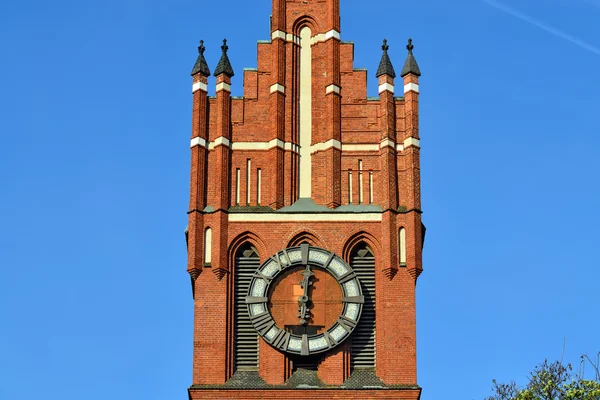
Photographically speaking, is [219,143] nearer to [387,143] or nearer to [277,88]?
[277,88]

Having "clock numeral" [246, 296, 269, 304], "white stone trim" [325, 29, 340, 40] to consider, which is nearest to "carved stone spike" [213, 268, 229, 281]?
"clock numeral" [246, 296, 269, 304]

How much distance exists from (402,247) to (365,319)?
243 centimetres

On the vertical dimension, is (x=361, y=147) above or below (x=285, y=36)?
below

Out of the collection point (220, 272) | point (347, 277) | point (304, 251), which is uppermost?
point (304, 251)

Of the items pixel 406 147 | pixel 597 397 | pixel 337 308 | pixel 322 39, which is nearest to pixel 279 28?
pixel 322 39

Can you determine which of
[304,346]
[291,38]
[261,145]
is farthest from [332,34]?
[304,346]

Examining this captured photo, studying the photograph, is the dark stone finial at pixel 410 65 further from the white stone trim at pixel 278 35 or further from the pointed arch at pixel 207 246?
the pointed arch at pixel 207 246

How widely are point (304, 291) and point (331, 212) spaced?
2690 mm

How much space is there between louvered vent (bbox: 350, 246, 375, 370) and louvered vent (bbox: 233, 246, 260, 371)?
9.10ft

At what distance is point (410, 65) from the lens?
178 feet

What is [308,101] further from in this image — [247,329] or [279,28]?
[247,329]

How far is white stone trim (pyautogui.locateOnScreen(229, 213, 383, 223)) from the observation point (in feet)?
172

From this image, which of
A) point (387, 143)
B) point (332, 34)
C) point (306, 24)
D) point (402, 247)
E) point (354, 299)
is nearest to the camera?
point (354, 299)

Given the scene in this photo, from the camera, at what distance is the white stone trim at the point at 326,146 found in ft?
175
